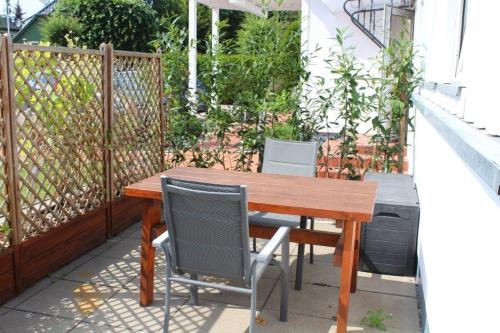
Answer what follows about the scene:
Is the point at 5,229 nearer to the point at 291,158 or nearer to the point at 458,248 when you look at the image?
the point at 291,158

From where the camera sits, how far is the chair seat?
11.6 ft

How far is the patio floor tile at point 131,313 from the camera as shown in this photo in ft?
9.93

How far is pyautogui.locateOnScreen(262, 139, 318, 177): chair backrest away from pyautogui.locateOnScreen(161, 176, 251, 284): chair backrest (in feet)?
4.69

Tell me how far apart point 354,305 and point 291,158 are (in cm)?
118

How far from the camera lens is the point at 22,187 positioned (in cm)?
350

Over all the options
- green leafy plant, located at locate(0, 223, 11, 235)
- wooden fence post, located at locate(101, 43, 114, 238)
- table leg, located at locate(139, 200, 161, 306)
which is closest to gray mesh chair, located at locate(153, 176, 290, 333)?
table leg, located at locate(139, 200, 161, 306)

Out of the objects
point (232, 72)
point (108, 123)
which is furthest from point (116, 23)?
point (108, 123)

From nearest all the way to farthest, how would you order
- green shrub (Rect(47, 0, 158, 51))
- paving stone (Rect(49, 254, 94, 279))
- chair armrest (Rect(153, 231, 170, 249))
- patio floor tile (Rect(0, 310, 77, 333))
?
1. chair armrest (Rect(153, 231, 170, 249))
2. patio floor tile (Rect(0, 310, 77, 333))
3. paving stone (Rect(49, 254, 94, 279))
4. green shrub (Rect(47, 0, 158, 51))

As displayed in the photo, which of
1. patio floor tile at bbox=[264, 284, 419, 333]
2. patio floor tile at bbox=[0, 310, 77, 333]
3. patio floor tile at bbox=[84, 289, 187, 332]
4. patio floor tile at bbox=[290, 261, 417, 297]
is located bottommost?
patio floor tile at bbox=[84, 289, 187, 332]

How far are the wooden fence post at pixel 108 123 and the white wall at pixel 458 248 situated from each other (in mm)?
2561

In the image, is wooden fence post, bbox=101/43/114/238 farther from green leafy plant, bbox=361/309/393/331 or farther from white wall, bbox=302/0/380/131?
white wall, bbox=302/0/380/131

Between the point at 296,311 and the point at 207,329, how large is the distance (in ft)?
1.89

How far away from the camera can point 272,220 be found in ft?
11.8

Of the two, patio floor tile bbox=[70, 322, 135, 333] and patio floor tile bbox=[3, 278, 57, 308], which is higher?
patio floor tile bbox=[3, 278, 57, 308]
